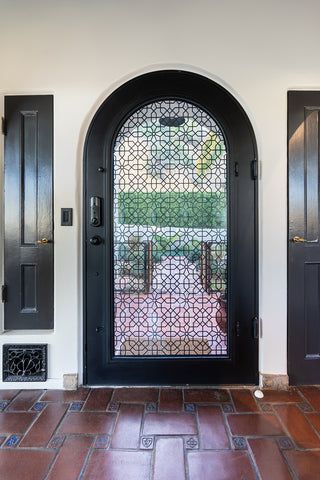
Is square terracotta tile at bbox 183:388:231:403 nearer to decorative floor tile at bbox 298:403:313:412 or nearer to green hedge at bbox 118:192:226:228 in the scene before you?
decorative floor tile at bbox 298:403:313:412

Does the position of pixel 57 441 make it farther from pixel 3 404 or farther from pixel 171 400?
pixel 171 400

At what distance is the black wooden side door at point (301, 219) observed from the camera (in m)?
2.12

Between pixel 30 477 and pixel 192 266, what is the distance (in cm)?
143

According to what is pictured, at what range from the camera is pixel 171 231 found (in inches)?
85.3

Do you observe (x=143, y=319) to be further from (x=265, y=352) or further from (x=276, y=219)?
(x=276, y=219)

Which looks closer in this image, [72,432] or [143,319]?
[72,432]

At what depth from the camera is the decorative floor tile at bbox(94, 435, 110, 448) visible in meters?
1.58

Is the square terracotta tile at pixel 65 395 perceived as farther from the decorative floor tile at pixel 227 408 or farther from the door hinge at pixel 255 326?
the door hinge at pixel 255 326

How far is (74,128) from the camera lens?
2125mm

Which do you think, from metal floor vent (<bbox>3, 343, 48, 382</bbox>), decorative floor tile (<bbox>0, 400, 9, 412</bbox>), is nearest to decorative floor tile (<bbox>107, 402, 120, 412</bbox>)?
metal floor vent (<bbox>3, 343, 48, 382</bbox>)

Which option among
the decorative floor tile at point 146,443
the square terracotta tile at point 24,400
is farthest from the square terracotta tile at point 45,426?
the decorative floor tile at point 146,443

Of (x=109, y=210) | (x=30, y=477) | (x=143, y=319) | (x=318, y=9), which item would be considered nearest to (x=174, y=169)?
(x=109, y=210)

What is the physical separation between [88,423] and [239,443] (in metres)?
0.82

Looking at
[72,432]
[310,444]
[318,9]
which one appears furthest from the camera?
[318,9]
